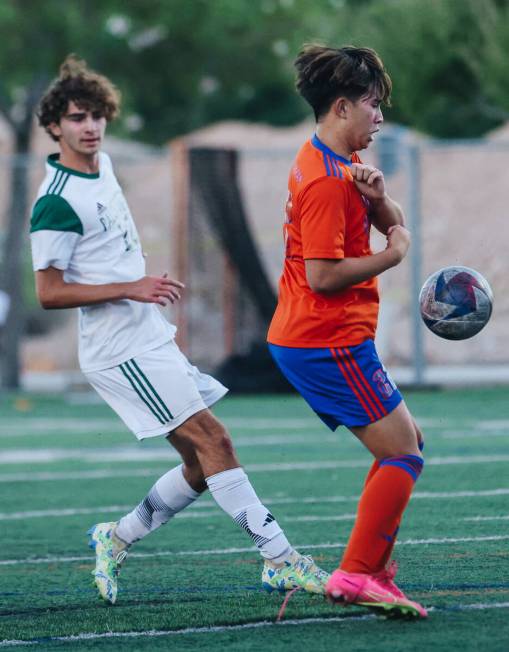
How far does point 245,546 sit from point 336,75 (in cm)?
303

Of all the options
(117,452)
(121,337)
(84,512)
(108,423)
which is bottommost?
(108,423)

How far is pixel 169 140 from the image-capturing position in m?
50.6

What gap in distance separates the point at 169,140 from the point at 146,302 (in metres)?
44.9

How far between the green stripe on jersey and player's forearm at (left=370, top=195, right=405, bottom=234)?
1.38 meters

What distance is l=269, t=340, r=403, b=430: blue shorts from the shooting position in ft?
17.6

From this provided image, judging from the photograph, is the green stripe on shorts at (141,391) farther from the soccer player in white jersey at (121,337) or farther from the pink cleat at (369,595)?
the pink cleat at (369,595)

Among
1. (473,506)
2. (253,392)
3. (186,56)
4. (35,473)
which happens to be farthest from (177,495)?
(186,56)

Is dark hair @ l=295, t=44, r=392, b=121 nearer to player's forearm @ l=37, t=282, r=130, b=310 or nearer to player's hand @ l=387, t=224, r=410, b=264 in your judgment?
player's hand @ l=387, t=224, r=410, b=264

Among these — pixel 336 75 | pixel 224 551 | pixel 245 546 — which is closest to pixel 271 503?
pixel 245 546

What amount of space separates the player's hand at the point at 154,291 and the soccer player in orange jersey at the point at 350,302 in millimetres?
777

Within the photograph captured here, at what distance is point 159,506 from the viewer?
6398 mm

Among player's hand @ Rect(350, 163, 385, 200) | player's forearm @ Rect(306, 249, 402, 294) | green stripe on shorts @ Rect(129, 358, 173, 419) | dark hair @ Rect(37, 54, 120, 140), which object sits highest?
dark hair @ Rect(37, 54, 120, 140)

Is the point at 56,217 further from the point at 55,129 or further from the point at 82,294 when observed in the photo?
the point at 55,129

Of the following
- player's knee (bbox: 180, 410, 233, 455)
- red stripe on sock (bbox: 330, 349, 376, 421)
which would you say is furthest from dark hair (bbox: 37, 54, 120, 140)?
red stripe on sock (bbox: 330, 349, 376, 421)
